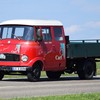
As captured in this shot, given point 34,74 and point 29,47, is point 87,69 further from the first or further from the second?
point 29,47

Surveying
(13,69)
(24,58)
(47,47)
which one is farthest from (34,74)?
(47,47)

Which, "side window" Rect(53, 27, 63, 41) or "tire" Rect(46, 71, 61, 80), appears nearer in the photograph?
"side window" Rect(53, 27, 63, 41)

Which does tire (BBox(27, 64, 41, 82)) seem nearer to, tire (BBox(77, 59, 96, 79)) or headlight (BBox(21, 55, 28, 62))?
headlight (BBox(21, 55, 28, 62))

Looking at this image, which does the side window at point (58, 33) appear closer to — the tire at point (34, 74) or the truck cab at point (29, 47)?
the truck cab at point (29, 47)

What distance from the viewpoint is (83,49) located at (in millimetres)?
27203

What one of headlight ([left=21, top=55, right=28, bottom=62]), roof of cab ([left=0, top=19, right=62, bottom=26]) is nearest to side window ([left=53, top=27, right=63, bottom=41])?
roof of cab ([left=0, top=19, right=62, bottom=26])

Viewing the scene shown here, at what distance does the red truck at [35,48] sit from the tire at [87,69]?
0.51 meters

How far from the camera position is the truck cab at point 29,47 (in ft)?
78.8

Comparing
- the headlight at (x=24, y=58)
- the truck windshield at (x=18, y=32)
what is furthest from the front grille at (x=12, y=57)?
the truck windshield at (x=18, y=32)

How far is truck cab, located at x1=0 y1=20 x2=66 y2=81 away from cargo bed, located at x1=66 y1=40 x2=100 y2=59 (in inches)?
35.8

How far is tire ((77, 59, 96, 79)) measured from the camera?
27.1 m

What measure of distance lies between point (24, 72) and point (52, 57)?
1657 mm

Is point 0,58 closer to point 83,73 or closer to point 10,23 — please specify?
point 10,23

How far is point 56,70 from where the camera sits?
26.0 metres
